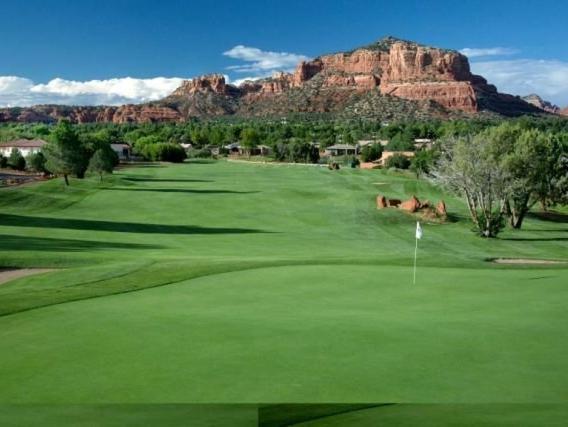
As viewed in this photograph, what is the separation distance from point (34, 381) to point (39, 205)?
4605 cm

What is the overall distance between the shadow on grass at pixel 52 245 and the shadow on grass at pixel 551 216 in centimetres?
3343

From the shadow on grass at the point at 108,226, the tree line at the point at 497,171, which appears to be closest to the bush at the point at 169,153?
the shadow on grass at the point at 108,226

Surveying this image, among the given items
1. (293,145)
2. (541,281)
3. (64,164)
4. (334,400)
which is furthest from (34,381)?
(293,145)

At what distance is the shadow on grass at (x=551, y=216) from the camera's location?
52969 millimetres

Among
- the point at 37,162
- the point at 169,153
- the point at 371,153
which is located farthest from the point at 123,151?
the point at 371,153

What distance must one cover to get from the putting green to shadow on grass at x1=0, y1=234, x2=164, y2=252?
14.7 meters

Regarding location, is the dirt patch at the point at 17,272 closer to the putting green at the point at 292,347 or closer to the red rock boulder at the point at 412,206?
the putting green at the point at 292,347

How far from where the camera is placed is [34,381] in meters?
8.26

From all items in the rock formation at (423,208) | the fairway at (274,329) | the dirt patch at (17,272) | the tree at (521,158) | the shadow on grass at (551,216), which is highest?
the tree at (521,158)

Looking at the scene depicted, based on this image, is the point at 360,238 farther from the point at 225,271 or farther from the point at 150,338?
the point at 150,338

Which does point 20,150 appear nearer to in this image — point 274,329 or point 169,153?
point 169,153

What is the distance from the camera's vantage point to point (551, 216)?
2144 inches

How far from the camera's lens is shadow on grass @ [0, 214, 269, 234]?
40156 mm

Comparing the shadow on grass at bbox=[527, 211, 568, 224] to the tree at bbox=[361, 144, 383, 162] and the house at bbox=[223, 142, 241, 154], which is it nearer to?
the tree at bbox=[361, 144, 383, 162]
